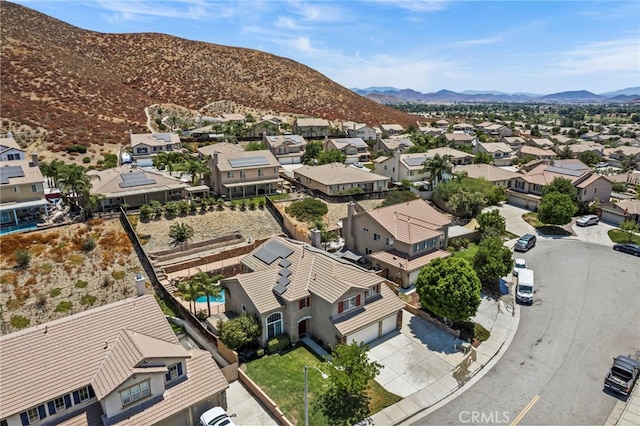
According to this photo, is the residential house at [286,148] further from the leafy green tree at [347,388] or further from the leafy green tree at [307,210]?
the leafy green tree at [347,388]

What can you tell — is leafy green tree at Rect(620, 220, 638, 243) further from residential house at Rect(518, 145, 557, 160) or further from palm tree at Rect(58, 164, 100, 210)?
palm tree at Rect(58, 164, 100, 210)

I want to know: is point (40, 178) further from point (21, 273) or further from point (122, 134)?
point (122, 134)

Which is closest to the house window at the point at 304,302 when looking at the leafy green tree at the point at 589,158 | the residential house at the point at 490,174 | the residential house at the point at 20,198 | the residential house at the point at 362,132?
the residential house at the point at 20,198

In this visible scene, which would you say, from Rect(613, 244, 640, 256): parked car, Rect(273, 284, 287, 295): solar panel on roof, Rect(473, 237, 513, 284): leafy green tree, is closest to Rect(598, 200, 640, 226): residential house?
Rect(613, 244, 640, 256): parked car

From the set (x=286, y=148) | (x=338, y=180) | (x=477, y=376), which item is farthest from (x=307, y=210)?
(x=286, y=148)

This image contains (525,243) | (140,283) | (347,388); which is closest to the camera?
(347,388)

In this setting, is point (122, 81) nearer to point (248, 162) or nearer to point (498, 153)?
point (248, 162)
